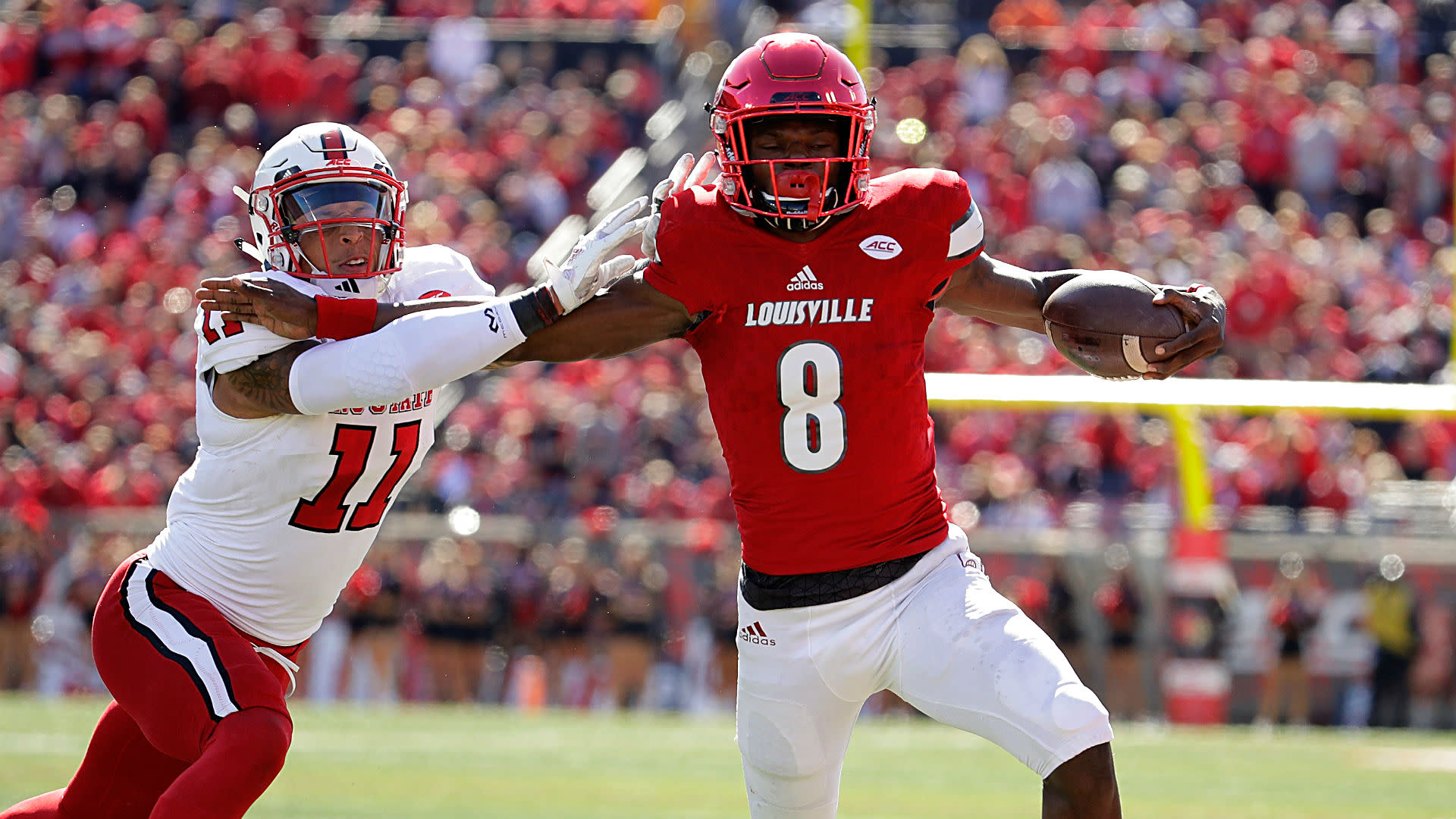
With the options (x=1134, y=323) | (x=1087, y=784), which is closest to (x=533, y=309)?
(x=1134, y=323)

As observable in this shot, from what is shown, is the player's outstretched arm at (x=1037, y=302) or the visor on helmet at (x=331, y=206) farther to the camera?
the visor on helmet at (x=331, y=206)

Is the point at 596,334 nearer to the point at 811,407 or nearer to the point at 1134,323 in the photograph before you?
the point at 811,407

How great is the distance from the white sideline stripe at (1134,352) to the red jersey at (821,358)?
1.27 feet

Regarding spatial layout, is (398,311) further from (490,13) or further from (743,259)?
(490,13)

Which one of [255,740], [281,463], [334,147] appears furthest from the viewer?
[334,147]

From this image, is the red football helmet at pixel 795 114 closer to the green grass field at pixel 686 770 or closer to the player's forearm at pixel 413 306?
the player's forearm at pixel 413 306

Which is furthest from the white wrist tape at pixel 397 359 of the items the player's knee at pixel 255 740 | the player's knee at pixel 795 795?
the player's knee at pixel 795 795

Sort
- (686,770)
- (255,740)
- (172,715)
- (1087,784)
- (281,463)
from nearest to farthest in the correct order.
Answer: (1087,784) → (255,740) → (172,715) → (281,463) → (686,770)

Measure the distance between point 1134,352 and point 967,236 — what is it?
1.34 feet

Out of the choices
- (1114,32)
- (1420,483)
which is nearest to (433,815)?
(1420,483)

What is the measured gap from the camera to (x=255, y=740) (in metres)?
3.66

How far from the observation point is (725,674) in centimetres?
1110

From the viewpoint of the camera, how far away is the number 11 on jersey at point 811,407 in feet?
12.1

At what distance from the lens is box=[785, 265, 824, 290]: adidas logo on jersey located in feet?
12.2
